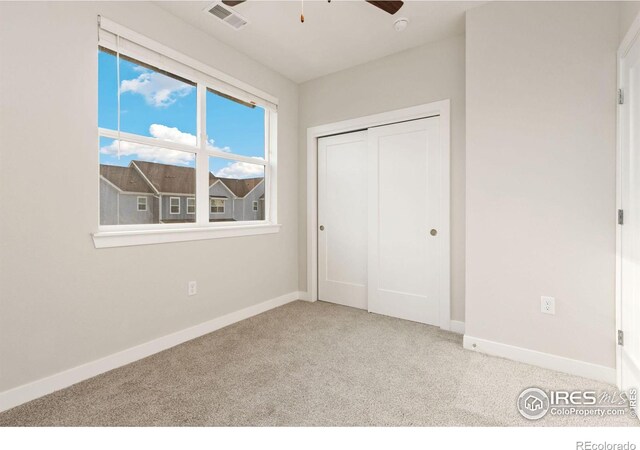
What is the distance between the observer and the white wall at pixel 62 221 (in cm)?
174

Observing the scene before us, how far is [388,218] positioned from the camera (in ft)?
10.8

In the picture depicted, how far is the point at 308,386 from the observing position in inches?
75.5

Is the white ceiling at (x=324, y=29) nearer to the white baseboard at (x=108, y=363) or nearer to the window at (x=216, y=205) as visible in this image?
the window at (x=216, y=205)

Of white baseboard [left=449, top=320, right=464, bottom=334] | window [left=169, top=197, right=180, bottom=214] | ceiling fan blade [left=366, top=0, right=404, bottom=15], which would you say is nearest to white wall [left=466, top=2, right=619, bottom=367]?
white baseboard [left=449, top=320, right=464, bottom=334]

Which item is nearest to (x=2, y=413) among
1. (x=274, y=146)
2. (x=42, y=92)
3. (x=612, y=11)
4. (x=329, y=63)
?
(x=42, y=92)

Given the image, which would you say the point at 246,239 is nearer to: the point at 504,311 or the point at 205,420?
the point at 205,420

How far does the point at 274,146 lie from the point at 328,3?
159 centimetres

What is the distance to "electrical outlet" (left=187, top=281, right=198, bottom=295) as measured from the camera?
2703 millimetres

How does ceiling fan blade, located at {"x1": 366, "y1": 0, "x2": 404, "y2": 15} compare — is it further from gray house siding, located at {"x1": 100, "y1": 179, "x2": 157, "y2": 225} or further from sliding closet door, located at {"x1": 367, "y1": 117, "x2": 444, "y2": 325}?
gray house siding, located at {"x1": 100, "y1": 179, "x2": 157, "y2": 225}

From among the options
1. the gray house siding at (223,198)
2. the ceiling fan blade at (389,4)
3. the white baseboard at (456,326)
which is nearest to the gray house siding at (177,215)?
the gray house siding at (223,198)

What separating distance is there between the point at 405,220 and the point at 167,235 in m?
2.28

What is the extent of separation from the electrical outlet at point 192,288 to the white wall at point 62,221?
57 mm

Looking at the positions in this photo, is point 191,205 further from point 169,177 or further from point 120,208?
point 120,208

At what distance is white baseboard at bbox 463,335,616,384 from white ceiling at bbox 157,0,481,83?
2699mm
